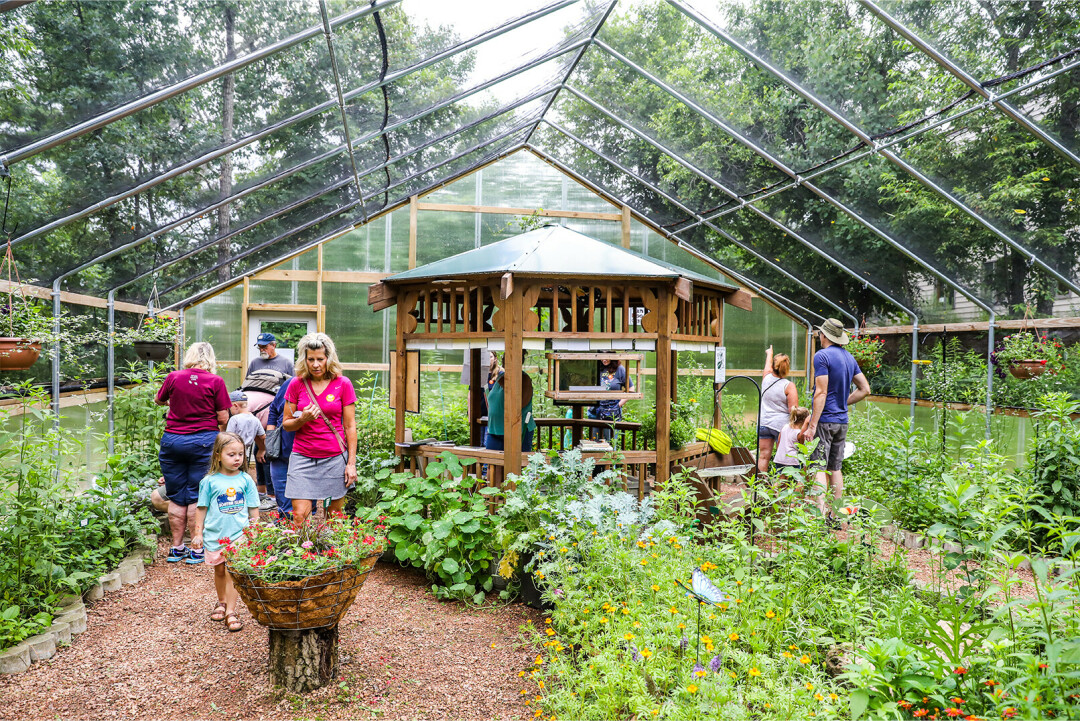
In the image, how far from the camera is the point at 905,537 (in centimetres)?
536

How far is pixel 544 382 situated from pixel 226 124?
5.23 m

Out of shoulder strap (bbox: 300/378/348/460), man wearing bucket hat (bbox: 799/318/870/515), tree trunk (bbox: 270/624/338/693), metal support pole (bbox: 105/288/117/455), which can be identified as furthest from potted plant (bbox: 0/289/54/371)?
man wearing bucket hat (bbox: 799/318/870/515)

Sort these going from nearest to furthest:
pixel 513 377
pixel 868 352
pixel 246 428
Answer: pixel 513 377 → pixel 246 428 → pixel 868 352

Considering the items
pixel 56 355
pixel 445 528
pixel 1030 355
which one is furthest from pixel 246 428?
pixel 1030 355

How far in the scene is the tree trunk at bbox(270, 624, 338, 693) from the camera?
3.07 m

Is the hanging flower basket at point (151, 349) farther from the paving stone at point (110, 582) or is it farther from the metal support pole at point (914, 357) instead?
the metal support pole at point (914, 357)

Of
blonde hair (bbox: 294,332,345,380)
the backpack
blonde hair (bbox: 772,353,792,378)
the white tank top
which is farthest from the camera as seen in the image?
the backpack

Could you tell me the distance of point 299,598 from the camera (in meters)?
2.91

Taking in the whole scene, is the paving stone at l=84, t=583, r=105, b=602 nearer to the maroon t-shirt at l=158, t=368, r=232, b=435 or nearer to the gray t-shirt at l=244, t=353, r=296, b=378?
the maroon t-shirt at l=158, t=368, r=232, b=435

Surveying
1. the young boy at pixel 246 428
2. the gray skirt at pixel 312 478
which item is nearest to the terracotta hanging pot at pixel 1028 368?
the gray skirt at pixel 312 478

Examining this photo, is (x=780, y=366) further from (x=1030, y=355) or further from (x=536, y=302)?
(x=1030, y=355)

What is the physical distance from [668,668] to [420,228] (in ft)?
28.7

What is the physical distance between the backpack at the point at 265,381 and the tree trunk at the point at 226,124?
1785 mm

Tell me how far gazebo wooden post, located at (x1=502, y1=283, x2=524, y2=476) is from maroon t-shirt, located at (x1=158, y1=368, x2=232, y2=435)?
201cm
